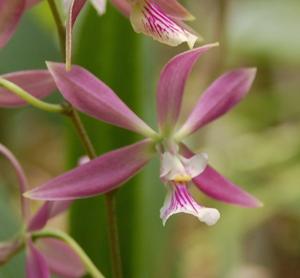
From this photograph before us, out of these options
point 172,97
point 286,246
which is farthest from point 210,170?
point 286,246

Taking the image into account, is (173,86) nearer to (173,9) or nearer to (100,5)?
(173,9)

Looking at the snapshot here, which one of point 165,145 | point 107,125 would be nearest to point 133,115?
point 165,145

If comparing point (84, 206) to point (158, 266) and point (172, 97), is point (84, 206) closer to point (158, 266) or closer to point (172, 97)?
point (158, 266)

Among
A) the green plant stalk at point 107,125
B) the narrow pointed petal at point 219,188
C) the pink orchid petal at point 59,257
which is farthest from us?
the green plant stalk at point 107,125

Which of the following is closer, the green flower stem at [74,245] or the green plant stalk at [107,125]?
the green flower stem at [74,245]

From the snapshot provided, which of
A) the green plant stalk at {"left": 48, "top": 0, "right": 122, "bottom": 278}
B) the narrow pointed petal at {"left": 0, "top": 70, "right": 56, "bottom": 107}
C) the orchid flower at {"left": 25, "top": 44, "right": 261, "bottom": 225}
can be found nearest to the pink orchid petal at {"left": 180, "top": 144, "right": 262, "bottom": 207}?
the orchid flower at {"left": 25, "top": 44, "right": 261, "bottom": 225}

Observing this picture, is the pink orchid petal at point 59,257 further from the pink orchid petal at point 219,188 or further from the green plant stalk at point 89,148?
the pink orchid petal at point 219,188

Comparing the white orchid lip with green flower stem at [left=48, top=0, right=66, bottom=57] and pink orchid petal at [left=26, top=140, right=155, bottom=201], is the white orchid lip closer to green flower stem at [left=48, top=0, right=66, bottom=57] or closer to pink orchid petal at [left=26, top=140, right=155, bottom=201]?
pink orchid petal at [left=26, top=140, right=155, bottom=201]

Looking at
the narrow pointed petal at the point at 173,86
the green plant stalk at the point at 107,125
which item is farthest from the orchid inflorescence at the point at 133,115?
the green plant stalk at the point at 107,125
